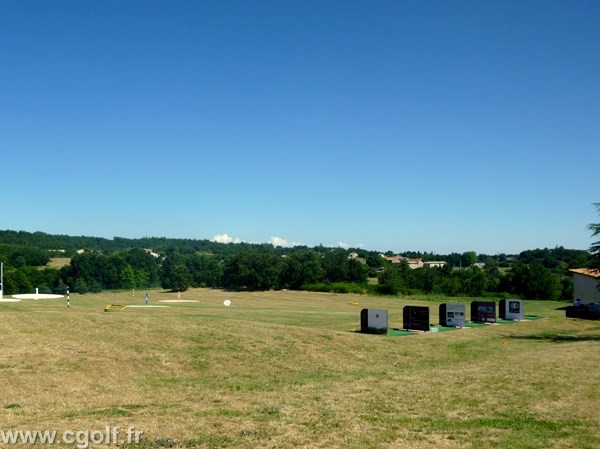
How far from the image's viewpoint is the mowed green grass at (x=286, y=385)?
35.8 feet

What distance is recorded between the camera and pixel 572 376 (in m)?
18.8

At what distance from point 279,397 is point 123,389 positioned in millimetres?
4753

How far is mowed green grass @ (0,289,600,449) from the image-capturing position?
1092cm

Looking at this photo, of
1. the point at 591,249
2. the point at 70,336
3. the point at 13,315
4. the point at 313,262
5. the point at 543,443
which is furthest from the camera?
the point at 313,262

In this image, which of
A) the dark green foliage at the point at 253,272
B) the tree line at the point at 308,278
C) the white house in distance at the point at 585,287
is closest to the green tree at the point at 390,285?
the tree line at the point at 308,278

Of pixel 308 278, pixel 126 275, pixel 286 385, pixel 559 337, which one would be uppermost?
pixel 308 278

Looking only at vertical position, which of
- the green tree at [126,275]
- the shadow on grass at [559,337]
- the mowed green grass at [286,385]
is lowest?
the shadow on grass at [559,337]

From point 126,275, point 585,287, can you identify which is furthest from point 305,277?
point 585,287

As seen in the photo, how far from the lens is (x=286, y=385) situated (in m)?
17.5

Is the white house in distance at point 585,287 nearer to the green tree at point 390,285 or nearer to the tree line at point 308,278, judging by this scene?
the tree line at point 308,278

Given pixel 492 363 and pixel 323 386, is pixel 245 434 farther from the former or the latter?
pixel 492 363

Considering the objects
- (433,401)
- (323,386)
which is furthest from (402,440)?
(323,386)

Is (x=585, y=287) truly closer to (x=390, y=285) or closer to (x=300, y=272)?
(x=390, y=285)

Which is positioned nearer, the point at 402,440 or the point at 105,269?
the point at 402,440
